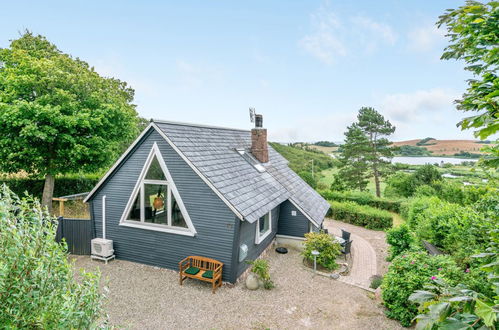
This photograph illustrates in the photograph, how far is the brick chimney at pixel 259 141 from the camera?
47.7ft

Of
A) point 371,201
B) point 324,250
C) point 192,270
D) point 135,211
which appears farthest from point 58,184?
point 371,201

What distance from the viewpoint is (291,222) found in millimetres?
13258

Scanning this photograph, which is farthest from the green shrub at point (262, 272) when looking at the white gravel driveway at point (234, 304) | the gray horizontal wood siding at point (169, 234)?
the gray horizontal wood siding at point (169, 234)

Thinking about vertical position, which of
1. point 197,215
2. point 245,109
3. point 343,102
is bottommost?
point 197,215

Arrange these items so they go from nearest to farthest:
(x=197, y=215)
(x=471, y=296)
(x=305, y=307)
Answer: (x=471, y=296)
(x=305, y=307)
(x=197, y=215)

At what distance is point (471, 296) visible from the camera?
5.43ft

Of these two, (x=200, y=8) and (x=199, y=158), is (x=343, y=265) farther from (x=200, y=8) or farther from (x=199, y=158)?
(x=200, y=8)

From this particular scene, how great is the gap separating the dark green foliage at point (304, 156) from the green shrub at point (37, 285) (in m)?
47.9

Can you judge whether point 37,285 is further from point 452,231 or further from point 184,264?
point 452,231

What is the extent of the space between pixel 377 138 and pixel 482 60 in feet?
107

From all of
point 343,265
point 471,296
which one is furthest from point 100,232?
point 471,296

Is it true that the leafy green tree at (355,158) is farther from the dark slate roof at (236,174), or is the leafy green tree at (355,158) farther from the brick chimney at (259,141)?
A: the brick chimney at (259,141)

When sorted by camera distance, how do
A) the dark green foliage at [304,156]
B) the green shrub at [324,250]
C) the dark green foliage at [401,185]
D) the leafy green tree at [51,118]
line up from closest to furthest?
1. the green shrub at [324,250]
2. the leafy green tree at [51,118]
3. the dark green foliage at [401,185]
4. the dark green foliage at [304,156]

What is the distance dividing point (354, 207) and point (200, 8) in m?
17.7
